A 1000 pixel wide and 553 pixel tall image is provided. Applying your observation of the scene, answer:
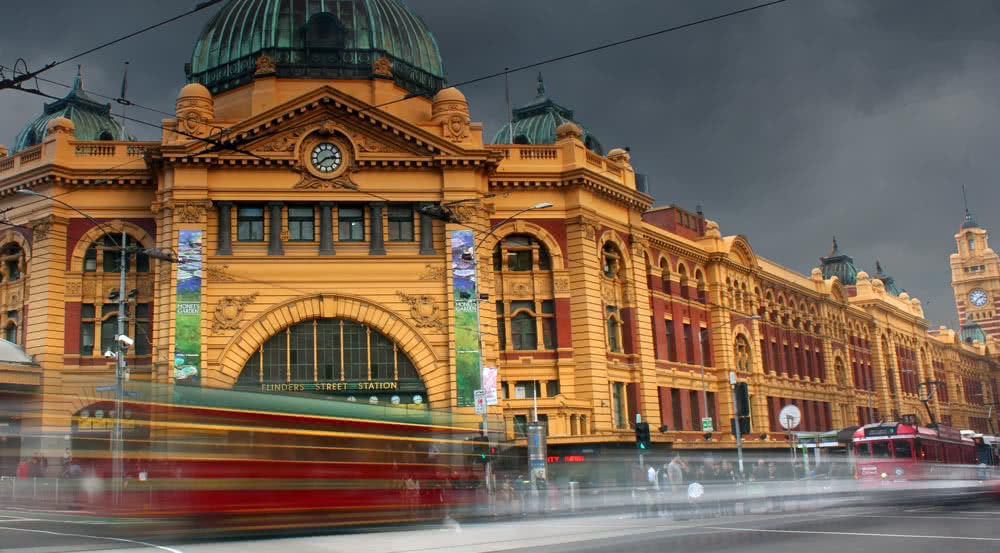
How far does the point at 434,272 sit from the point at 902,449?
22.0 m

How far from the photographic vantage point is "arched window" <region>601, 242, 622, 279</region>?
51.6m

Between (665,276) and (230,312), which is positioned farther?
(665,276)

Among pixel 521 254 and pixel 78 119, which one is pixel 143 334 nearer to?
pixel 521 254

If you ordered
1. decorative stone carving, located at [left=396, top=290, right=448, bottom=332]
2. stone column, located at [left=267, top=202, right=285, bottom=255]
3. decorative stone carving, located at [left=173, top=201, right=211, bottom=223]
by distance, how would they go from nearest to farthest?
1. decorative stone carving, located at [left=173, top=201, right=211, bottom=223]
2. stone column, located at [left=267, top=202, right=285, bottom=255]
3. decorative stone carving, located at [left=396, top=290, right=448, bottom=332]

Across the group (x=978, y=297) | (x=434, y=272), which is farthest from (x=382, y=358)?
(x=978, y=297)

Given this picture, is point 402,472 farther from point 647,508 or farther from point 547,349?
point 547,349

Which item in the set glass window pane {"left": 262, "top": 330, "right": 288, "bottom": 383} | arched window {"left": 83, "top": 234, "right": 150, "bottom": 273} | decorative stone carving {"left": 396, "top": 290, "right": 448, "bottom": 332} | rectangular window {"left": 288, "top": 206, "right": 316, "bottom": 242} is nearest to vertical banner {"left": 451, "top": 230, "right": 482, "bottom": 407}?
decorative stone carving {"left": 396, "top": 290, "right": 448, "bottom": 332}

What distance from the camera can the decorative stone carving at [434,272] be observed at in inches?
1772

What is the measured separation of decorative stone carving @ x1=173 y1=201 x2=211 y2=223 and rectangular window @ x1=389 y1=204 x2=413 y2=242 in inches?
318

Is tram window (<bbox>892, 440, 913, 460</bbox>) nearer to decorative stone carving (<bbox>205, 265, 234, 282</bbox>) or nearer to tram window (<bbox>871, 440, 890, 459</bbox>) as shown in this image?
tram window (<bbox>871, 440, 890, 459</bbox>)

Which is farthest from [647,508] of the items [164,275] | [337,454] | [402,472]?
[164,275]

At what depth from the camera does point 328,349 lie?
144 feet

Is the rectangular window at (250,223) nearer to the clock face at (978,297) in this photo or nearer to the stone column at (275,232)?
the stone column at (275,232)

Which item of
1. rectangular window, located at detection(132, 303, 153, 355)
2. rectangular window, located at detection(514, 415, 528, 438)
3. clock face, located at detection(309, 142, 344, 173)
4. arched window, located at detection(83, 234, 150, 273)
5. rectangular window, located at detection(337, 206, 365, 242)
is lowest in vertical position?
rectangular window, located at detection(514, 415, 528, 438)
